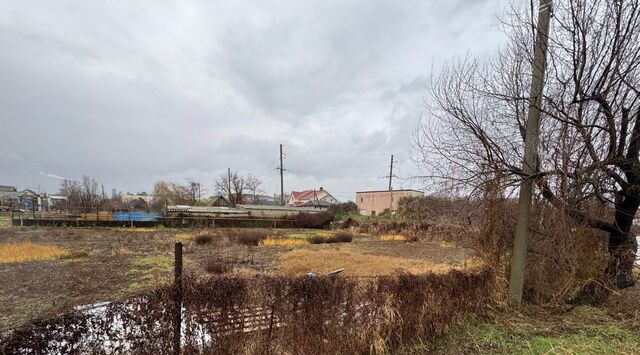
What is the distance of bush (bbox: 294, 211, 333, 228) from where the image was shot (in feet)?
121

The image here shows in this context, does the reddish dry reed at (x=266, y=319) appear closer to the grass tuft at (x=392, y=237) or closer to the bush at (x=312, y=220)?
the grass tuft at (x=392, y=237)

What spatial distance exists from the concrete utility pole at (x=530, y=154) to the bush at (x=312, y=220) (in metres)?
31.1

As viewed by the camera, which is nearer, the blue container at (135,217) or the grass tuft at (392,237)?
the grass tuft at (392,237)

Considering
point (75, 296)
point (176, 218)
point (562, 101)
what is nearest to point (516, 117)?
point (562, 101)

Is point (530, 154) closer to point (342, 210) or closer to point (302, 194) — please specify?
point (342, 210)

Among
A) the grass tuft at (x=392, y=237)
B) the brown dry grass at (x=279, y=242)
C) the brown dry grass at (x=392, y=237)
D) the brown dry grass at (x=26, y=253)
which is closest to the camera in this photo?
the brown dry grass at (x=26, y=253)

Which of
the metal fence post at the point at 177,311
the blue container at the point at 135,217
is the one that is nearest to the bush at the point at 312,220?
the blue container at the point at 135,217

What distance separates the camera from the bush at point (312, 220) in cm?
3681

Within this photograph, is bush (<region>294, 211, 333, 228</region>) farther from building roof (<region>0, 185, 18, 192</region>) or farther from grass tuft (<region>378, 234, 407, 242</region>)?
building roof (<region>0, 185, 18, 192</region>)

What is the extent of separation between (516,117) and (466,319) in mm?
3576

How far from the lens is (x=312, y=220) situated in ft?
121

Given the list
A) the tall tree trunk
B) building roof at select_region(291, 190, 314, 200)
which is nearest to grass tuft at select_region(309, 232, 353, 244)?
the tall tree trunk

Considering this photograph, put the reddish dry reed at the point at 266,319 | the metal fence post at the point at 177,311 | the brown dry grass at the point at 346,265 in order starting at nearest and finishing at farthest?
1. the reddish dry reed at the point at 266,319
2. the metal fence post at the point at 177,311
3. the brown dry grass at the point at 346,265

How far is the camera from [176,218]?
31688 mm
